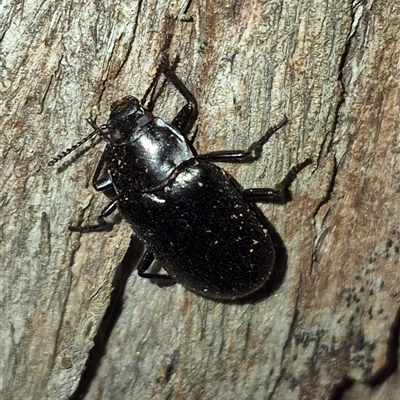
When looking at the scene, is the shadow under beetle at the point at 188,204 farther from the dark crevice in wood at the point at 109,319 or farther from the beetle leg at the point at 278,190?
the dark crevice in wood at the point at 109,319

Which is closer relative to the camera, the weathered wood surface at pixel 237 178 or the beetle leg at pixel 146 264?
the weathered wood surface at pixel 237 178

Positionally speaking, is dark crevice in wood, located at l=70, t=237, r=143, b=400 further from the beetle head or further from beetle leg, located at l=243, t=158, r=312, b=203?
beetle leg, located at l=243, t=158, r=312, b=203

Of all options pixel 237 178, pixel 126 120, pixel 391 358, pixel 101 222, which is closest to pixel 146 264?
pixel 101 222

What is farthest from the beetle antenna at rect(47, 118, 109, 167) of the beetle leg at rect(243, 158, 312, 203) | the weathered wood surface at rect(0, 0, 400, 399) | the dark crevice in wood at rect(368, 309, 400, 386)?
the dark crevice in wood at rect(368, 309, 400, 386)

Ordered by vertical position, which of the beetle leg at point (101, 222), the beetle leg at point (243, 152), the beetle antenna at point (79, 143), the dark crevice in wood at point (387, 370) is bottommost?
the dark crevice in wood at point (387, 370)

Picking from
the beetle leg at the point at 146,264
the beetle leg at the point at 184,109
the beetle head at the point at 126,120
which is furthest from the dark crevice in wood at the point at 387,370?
the beetle head at the point at 126,120
